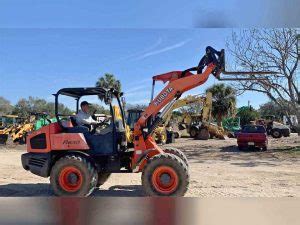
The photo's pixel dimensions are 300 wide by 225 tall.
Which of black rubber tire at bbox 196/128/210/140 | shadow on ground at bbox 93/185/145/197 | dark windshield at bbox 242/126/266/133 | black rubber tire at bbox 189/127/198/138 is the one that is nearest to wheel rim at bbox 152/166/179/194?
shadow on ground at bbox 93/185/145/197

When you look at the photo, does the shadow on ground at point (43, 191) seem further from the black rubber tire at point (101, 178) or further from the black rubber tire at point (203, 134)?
the black rubber tire at point (203, 134)

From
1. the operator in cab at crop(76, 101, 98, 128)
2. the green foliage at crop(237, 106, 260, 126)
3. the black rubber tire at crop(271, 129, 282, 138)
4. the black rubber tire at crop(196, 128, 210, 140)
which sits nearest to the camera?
the operator in cab at crop(76, 101, 98, 128)

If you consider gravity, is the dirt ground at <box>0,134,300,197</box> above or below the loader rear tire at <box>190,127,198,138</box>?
below

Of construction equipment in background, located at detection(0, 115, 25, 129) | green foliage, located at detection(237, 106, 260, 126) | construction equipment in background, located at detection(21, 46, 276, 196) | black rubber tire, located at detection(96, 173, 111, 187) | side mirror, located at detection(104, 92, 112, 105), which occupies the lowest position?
black rubber tire, located at detection(96, 173, 111, 187)

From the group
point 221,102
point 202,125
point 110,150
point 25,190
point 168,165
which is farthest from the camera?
point 221,102

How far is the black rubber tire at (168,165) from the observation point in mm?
6770

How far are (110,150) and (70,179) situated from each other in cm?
87

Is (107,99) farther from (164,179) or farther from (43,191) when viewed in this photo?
(43,191)

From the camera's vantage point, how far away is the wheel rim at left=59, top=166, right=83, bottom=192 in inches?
270

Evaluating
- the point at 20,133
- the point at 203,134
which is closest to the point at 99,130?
the point at 20,133

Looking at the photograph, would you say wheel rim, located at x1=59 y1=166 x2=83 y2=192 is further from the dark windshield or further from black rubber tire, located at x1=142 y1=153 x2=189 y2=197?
the dark windshield

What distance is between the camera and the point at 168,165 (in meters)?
6.83

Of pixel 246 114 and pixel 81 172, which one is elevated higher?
pixel 246 114

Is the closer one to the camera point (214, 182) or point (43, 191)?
point (43, 191)
